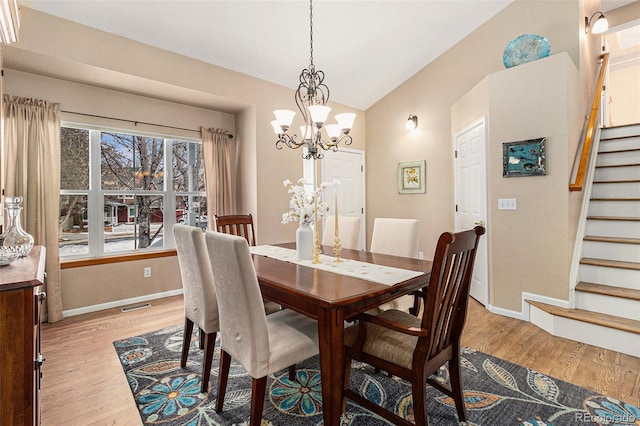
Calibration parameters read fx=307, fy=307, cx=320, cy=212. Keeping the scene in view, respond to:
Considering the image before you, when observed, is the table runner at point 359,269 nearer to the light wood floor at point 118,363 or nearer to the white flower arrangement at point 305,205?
the white flower arrangement at point 305,205

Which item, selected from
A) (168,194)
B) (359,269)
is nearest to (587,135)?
(359,269)

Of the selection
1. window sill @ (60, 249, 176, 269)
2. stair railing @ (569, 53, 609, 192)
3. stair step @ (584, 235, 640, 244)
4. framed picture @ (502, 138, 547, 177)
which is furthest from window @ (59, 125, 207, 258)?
stair step @ (584, 235, 640, 244)

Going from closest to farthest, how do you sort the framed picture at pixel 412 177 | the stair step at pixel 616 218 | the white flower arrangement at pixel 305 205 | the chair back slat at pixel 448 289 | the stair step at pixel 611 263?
the chair back slat at pixel 448 289, the white flower arrangement at pixel 305 205, the stair step at pixel 611 263, the stair step at pixel 616 218, the framed picture at pixel 412 177

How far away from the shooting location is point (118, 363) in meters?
2.29

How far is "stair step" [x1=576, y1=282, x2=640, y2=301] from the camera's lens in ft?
8.25

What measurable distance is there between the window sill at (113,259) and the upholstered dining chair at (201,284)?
2002mm

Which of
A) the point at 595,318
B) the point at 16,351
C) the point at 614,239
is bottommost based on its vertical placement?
the point at 595,318

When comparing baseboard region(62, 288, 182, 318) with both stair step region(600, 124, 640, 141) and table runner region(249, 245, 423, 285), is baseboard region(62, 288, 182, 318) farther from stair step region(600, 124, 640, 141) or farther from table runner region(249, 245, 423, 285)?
stair step region(600, 124, 640, 141)

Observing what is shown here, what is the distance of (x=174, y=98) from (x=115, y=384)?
309 cm

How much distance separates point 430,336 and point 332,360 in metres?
0.45

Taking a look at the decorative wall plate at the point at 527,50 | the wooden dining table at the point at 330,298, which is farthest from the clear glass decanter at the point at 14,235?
the decorative wall plate at the point at 527,50

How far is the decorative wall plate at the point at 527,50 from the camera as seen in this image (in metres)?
2.99

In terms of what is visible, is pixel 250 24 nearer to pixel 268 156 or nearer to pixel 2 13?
pixel 268 156

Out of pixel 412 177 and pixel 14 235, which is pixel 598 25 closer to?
pixel 412 177
